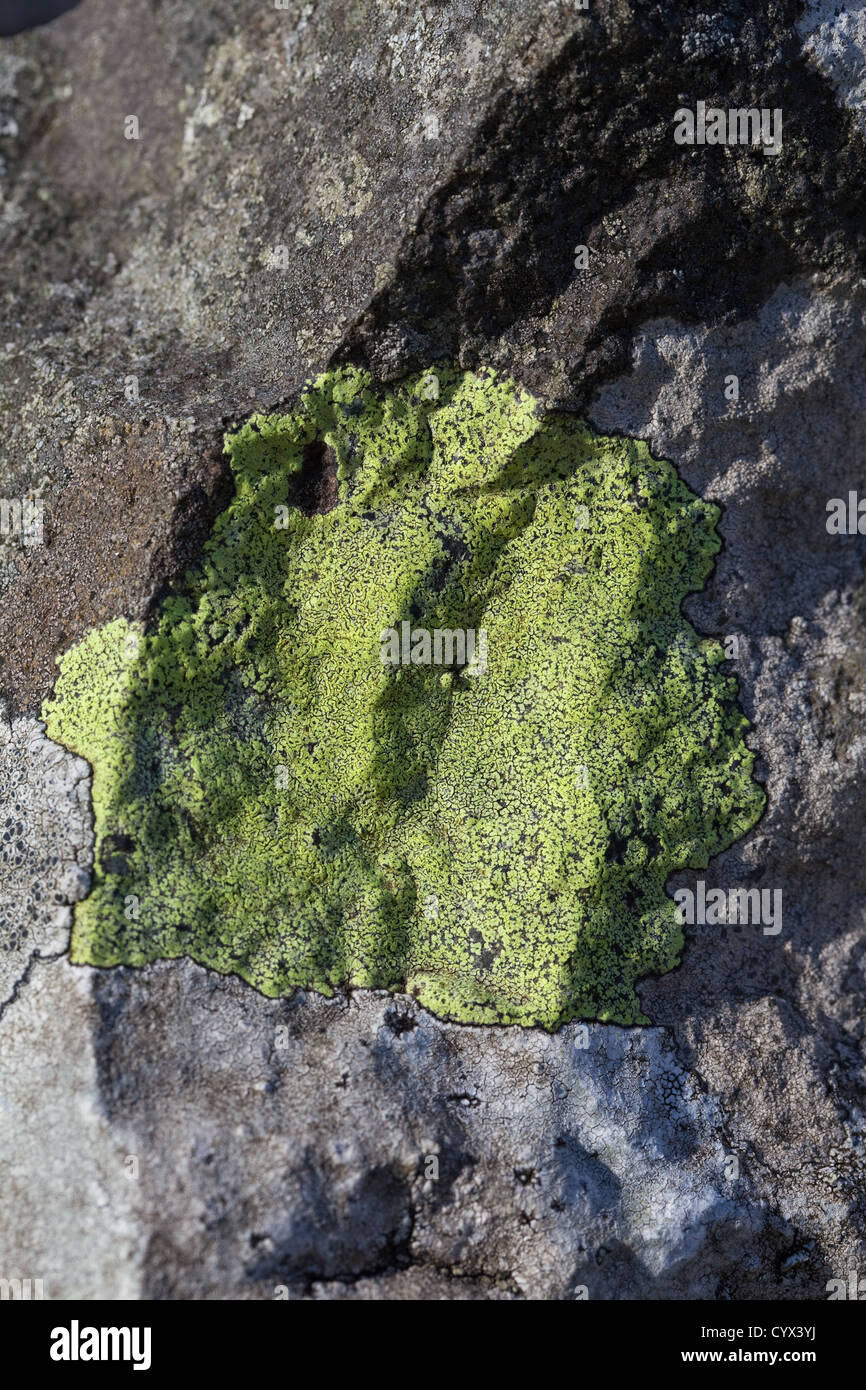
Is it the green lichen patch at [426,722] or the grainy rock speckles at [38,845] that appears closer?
the grainy rock speckles at [38,845]

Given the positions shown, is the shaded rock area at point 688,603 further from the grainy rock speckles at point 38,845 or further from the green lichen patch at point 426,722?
the green lichen patch at point 426,722

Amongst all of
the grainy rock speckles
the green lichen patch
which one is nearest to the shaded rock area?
the grainy rock speckles

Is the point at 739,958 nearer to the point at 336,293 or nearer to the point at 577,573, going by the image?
the point at 577,573

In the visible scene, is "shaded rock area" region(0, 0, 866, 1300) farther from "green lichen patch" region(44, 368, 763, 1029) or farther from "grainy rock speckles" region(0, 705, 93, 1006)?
"green lichen patch" region(44, 368, 763, 1029)

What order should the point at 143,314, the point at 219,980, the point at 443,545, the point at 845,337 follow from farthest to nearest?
1. the point at 143,314
2. the point at 845,337
3. the point at 443,545
4. the point at 219,980

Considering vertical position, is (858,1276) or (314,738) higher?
(314,738)

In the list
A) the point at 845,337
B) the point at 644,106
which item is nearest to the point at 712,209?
the point at 644,106

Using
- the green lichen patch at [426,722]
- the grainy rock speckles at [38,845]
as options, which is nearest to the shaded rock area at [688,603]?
the grainy rock speckles at [38,845]
